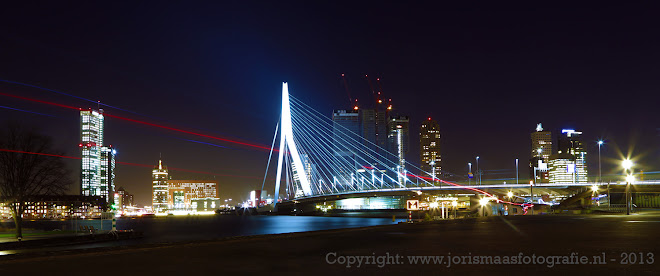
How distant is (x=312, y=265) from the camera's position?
1409 centimetres

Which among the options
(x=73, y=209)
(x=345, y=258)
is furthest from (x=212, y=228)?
(x=73, y=209)

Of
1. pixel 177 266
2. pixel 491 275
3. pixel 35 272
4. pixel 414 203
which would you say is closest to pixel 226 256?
pixel 177 266

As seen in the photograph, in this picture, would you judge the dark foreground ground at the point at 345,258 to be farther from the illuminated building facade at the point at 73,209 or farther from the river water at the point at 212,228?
the illuminated building facade at the point at 73,209

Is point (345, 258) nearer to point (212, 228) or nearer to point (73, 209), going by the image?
point (212, 228)

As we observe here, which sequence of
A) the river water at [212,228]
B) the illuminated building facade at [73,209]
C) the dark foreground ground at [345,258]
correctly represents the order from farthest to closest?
1. the illuminated building facade at [73,209]
2. the river water at [212,228]
3. the dark foreground ground at [345,258]

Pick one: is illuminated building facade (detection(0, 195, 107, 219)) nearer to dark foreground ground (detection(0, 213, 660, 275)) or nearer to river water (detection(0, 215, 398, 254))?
river water (detection(0, 215, 398, 254))

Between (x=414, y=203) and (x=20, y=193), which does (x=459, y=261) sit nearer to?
(x=414, y=203)

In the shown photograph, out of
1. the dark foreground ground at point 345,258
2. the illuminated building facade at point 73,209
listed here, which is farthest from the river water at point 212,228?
the illuminated building facade at point 73,209

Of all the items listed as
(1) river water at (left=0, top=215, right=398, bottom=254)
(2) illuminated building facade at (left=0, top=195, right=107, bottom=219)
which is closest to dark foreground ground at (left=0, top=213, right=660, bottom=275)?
(1) river water at (left=0, top=215, right=398, bottom=254)

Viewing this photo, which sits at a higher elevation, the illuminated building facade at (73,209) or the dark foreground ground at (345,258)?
the dark foreground ground at (345,258)

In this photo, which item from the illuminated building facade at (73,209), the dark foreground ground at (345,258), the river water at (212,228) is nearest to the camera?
the dark foreground ground at (345,258)

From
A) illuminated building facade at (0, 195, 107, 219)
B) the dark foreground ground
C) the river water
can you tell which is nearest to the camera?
the dark foreground ground

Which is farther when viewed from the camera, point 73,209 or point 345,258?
point 73,209

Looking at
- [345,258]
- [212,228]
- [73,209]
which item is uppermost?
[345,258]
